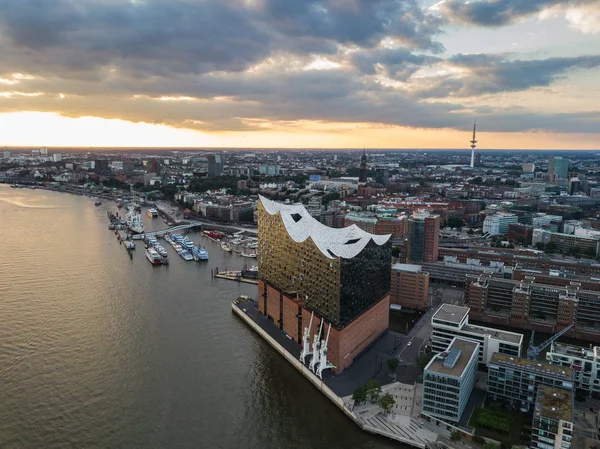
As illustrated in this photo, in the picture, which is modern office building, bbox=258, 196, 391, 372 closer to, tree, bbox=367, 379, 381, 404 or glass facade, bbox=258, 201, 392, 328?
glass facade, bbox=258, 201, 392, 328

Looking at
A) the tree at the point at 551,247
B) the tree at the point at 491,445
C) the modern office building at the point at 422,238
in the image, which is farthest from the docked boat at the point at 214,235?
the tree at the point at 491,445

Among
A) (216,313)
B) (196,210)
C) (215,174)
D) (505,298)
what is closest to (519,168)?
(215,174)

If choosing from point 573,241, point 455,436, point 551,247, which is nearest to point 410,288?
point 455,436

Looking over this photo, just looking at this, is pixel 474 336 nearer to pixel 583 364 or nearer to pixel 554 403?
pixel 583 364

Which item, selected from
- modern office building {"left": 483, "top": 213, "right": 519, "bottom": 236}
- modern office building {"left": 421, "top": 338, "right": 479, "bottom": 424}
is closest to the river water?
modern office building {"left": 421, "top": 338, "right": 479, "bottom": 424}

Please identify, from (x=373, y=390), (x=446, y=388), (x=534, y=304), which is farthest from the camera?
(x=534, y=304)

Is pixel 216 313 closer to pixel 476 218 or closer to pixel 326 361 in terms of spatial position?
pixel 326 361
